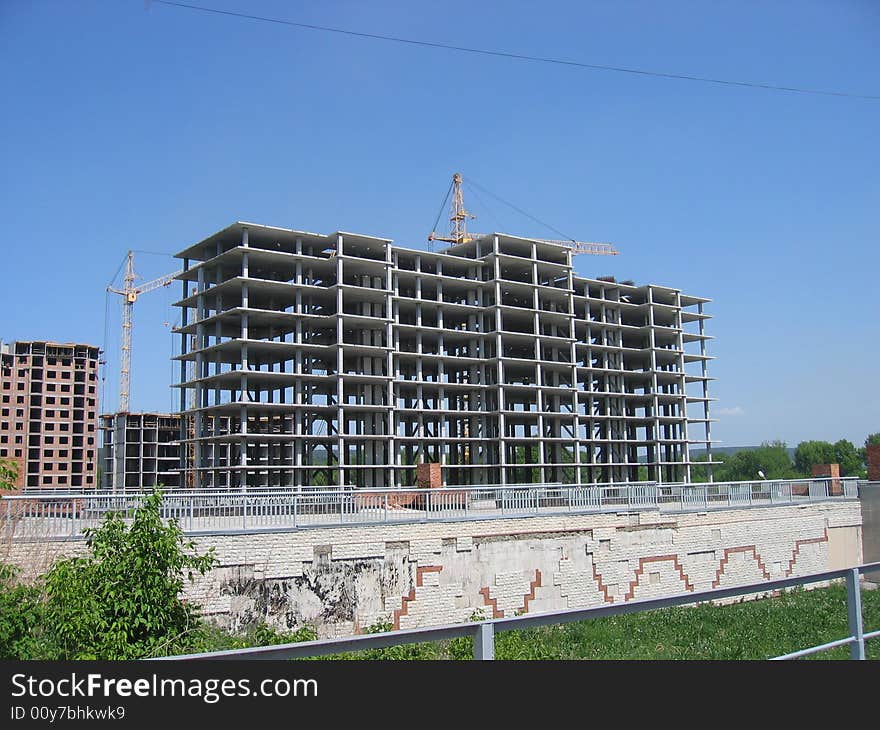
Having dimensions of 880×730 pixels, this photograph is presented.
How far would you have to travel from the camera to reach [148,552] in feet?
44.1

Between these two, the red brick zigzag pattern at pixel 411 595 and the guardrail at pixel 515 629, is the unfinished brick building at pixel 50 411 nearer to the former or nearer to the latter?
the red brick zigzag pattern at pixel 411 595

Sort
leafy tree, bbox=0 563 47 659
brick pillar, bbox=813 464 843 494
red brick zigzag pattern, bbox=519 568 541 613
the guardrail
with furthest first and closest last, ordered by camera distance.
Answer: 1. brick pillar, bbox=813 464 843 494
2. red brick zigzag pattern, bbox=519 568 541 613
3. leafy tree, bbox=0 563 47 659
4. the guardrail

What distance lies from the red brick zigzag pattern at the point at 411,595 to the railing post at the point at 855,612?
16651 mm

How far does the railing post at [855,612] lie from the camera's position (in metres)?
6.47

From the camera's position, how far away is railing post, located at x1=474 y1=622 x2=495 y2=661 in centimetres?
443

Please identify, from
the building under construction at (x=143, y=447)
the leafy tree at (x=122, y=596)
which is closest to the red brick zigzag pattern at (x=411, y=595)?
the leafy tree at (x=122, y=596)

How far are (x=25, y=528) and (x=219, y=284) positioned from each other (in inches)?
1180

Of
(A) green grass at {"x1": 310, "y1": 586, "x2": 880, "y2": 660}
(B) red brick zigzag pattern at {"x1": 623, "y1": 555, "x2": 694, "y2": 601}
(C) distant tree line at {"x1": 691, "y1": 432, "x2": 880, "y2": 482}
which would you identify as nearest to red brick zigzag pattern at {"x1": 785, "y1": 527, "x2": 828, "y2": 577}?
(B) red brick zigzag pattern at {"x1": 623, "y1": 555, "x2": 694, "y2": 601}

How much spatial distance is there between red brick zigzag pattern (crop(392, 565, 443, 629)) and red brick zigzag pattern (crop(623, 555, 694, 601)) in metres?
8.04

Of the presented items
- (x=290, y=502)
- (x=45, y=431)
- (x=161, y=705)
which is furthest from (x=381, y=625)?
(x=45, y=431)

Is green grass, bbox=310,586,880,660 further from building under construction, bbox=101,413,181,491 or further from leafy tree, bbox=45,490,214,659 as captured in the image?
building under construction, bbox=101,413,181,491

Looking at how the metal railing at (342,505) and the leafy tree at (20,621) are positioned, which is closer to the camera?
the leafy tree at (20,621)

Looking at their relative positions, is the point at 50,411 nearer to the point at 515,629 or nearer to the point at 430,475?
the point at 430,475

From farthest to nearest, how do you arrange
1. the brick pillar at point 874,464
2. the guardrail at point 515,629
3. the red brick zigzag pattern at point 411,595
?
the brick pillar at point 874,464 < the red brick zigzag pattern at point 411,595 < the guardrail at point 515,629
